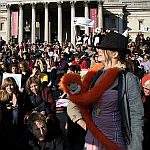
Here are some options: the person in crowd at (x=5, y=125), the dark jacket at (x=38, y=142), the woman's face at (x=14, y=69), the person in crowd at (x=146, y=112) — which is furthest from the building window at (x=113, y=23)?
the dark jacket at (x=38, y=142)

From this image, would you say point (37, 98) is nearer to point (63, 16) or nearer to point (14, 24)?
point (14, 24)

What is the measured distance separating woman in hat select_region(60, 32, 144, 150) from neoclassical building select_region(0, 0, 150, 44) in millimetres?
53229

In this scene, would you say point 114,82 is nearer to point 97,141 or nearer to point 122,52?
point 122,52

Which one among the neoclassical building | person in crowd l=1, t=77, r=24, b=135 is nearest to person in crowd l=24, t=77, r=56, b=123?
person in crowd l=1, t=77, r=24, b=135

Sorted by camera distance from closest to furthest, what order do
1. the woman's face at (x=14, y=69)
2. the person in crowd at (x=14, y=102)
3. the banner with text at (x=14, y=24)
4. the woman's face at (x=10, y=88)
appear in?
the person in crowd at (x=14, y=102) < the woman's face at (x=10, y=88) < the woman's face at (x=14, y=69) < the banner with text at (x=14, y=24)

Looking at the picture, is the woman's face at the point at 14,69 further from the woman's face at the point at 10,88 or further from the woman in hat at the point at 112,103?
the woman in hat at the point at 112,103

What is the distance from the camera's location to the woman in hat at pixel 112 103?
10.8 ft

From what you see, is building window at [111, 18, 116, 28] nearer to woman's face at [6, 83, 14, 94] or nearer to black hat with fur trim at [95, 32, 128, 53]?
woman's face at [6, 83, 14, 94]

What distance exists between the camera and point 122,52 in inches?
137

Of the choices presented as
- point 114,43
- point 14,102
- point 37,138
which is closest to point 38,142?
point 37,138

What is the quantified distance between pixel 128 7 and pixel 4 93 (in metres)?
62.7

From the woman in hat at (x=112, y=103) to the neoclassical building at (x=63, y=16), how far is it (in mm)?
53229

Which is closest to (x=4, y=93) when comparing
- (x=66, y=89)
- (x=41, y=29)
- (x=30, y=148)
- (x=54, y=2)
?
(x=30, y=148)

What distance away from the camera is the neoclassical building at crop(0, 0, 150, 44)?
59750mm
